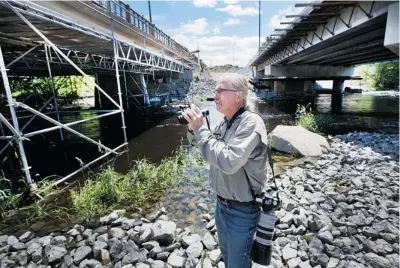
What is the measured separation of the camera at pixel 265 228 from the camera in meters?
2.11

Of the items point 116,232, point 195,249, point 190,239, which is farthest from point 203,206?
point 116,232

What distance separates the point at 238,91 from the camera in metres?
2.14

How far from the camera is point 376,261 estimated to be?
3029 mm

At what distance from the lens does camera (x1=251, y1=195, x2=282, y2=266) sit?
2.11 m

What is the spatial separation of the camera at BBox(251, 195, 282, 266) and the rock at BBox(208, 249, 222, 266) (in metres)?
1.26

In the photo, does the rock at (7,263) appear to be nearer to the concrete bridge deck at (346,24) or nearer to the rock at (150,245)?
the rock at (150,245)

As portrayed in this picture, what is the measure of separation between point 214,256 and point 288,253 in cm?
100

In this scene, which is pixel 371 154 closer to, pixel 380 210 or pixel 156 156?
pixel 380 210

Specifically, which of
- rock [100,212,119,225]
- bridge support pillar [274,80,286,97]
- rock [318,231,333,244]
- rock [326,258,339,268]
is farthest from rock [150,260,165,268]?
bridge support pillar [274,80,286,97]

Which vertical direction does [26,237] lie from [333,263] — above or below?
below

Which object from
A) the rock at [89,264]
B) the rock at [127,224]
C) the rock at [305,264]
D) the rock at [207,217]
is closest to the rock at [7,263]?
the rock at [89,264]

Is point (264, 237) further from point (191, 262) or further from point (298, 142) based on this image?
point (298, 142)

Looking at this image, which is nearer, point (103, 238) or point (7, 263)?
point (7, 263)

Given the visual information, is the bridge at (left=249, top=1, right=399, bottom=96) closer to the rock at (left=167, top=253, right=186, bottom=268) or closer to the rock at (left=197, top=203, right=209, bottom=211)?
the rock at (left=197, top=203, right=209, bottom=211)
